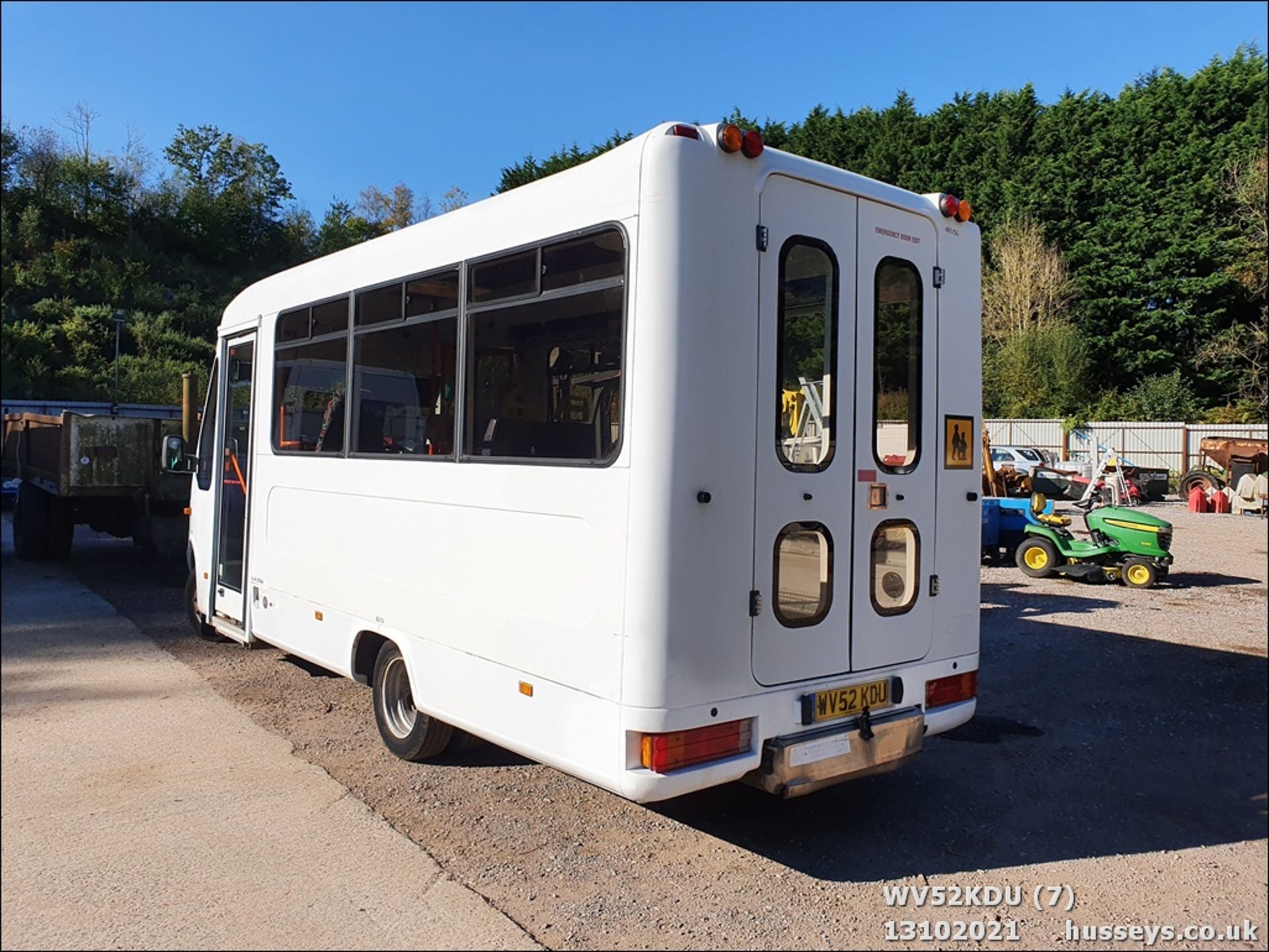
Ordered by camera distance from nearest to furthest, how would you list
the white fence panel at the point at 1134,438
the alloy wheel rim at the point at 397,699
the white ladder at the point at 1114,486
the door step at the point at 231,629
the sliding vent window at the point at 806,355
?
1. the sliding vent window at the point at 806,355
2. the alloy wheel rim at the point at 397,699
3. the door step at the point at 231,629
4. the white ladder at the point at 1114,486
5. the white fence panel at the point at 1134,438

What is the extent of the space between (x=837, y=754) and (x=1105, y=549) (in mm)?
9755

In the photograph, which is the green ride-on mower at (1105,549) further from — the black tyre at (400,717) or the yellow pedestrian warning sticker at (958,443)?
the black tyre at (400,717)

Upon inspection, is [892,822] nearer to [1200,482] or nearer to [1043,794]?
[1043,794]

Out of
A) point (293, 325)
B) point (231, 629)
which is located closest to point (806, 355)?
point (293, 325)

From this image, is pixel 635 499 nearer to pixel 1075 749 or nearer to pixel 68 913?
pixel 68 913

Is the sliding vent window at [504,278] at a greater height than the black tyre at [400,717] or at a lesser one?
greater

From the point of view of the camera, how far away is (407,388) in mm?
4980

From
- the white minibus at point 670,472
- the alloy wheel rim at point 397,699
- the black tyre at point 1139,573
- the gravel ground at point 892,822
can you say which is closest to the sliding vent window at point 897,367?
the white minibus at point 670,472

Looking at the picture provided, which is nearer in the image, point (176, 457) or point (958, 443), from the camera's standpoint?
point (958, 443)

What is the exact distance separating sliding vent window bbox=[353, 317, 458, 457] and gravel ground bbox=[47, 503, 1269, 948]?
5.83 ft

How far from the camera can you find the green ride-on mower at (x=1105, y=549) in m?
11.9

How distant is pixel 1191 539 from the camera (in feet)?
43.9

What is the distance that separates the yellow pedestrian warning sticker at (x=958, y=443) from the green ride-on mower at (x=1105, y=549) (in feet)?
28.3

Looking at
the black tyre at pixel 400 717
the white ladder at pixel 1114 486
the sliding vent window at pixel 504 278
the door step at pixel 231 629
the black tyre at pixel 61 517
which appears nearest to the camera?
the sliding vent window at pixel 504 278
